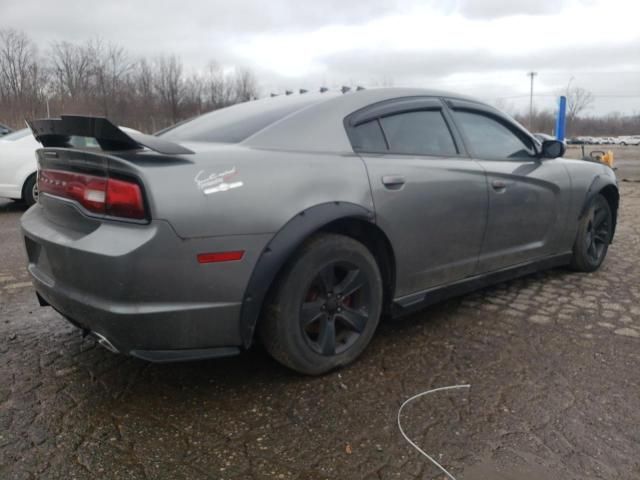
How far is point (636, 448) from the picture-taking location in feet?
6.89

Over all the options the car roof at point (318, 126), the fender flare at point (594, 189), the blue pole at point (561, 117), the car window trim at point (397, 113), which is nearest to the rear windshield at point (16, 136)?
the car roof at point (318, 126)

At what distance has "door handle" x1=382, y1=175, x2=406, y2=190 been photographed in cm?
278

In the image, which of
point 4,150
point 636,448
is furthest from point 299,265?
point 4,150

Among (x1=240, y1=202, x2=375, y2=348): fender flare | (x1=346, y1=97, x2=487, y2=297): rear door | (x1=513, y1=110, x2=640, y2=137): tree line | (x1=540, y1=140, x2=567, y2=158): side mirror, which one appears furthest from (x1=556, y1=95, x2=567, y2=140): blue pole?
(x1=513, y1=110, x2=640, y2=137): tree line

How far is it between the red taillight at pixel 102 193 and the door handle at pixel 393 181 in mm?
1267

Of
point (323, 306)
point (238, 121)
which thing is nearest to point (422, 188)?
point (323, 306)

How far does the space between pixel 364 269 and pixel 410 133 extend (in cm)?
92

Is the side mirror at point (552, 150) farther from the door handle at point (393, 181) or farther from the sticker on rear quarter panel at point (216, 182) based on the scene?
the sticker on rear quarter panel at point (216, 182)

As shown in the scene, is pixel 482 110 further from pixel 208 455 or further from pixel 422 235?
pixel 208 455

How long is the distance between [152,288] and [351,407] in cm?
104

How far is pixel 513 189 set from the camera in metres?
3.55

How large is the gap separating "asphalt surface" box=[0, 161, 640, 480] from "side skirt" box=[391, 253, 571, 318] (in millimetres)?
226

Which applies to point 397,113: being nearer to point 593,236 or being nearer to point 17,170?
point 593,236

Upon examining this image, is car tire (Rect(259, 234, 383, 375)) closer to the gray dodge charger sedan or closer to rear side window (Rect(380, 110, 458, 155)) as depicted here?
the gray dodge charger sedan
